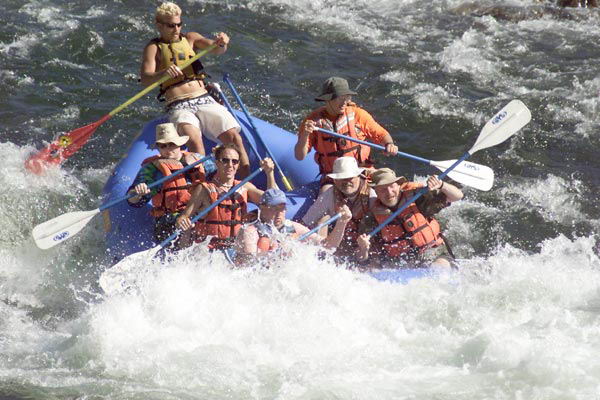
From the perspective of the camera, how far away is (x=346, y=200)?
6828 millimetres

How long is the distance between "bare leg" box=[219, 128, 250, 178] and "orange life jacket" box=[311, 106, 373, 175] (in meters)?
0.58

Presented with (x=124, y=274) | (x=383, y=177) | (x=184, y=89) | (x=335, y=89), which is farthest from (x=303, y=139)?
(x=124, y=274)

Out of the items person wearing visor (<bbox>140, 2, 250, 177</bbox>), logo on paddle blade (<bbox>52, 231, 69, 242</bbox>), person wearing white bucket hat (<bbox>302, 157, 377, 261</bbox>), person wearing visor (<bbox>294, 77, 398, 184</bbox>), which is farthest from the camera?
person wearing visor (<bbox>140, 2, 250, 177</bbox>)

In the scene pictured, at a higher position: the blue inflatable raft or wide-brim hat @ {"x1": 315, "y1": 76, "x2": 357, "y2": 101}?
wide-brim hat @ {"x1": 315, "y1": 76, "x2": 357, "y2": 101}

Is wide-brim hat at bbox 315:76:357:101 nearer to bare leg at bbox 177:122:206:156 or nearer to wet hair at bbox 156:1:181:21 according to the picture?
bare leg at bbox 177:122:206:156

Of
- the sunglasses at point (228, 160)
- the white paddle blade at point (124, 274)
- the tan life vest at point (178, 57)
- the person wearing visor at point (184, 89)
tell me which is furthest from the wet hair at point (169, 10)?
the white paddle blade at point (124, 274)

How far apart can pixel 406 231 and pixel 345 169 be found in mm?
563

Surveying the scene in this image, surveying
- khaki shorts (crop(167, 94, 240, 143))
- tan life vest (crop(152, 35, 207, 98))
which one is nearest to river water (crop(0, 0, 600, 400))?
khaki shorts (crop(167, 94, 240, 143))

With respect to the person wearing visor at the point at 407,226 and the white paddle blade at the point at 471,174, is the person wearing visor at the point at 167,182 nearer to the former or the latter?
the person wearing visor at the point at 407,226

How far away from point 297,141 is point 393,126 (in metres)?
2.54

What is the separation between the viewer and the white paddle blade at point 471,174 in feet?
23.5

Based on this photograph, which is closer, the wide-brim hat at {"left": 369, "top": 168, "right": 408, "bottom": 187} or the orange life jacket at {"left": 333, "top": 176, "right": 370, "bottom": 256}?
the wide-brim hat at {"left": 369, "top": 168, "right": 408, "bottom": 187}

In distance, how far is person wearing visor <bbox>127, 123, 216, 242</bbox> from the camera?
22.2 ft

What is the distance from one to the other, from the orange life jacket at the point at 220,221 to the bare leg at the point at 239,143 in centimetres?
88
